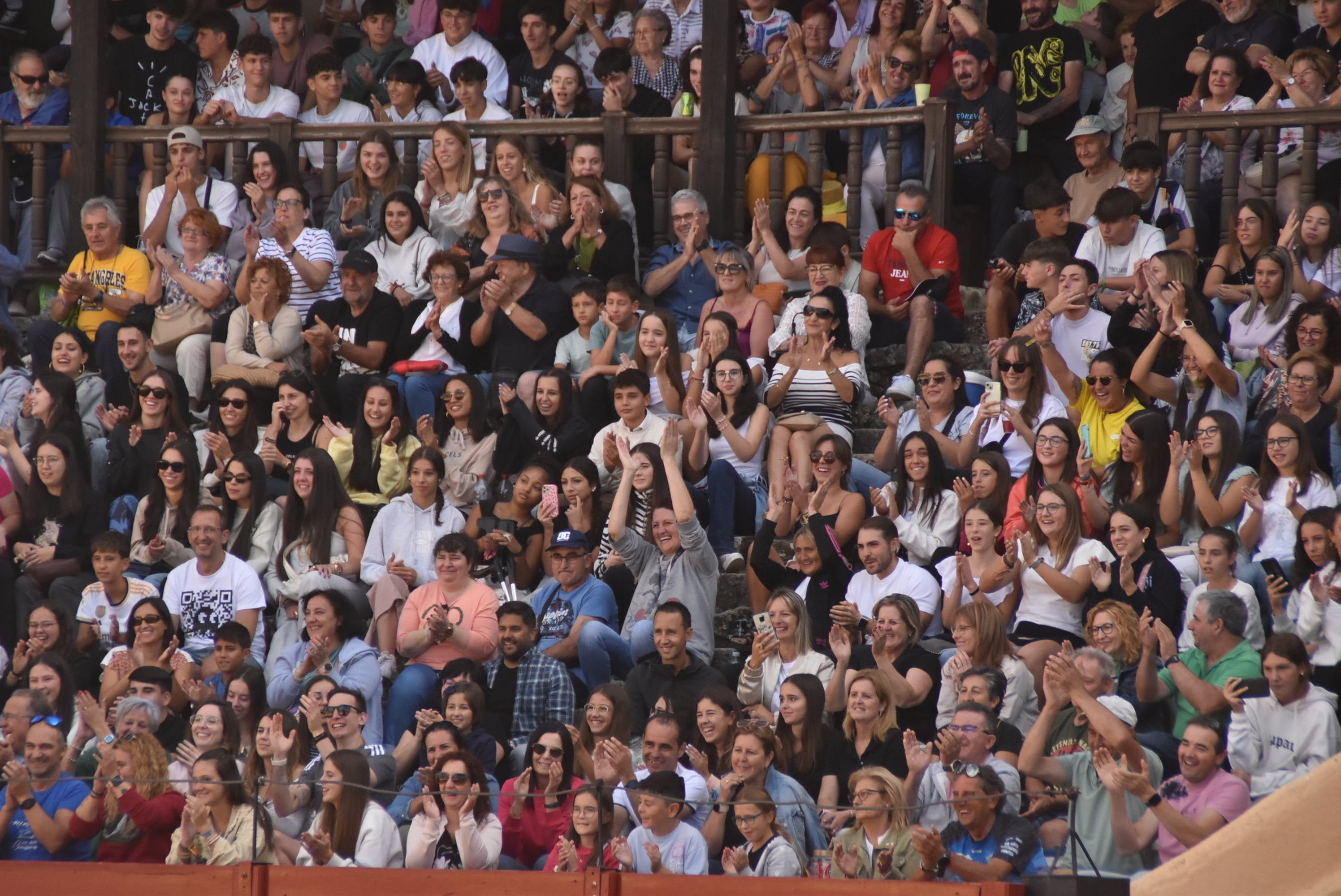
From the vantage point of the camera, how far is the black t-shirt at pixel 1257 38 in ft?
39.4

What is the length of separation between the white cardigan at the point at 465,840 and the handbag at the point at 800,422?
3.43 m

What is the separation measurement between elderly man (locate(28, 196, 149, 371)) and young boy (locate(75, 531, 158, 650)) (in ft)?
6.20

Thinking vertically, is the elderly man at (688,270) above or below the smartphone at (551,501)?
above

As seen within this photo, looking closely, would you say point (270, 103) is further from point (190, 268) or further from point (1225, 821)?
point (1225, 821)

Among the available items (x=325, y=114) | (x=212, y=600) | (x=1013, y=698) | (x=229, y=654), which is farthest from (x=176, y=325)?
(x=1013, y=698)

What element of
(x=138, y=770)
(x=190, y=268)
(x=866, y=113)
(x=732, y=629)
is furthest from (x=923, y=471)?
(x=190, y=268)

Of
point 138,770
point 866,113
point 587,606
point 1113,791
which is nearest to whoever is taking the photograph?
point 1113,791

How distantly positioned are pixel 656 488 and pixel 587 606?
752 mm

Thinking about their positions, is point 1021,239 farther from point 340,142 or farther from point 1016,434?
point 340,142

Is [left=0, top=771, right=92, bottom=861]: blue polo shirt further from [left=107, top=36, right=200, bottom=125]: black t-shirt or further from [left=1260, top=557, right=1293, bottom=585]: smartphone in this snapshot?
[left=107, top=36, right=200, bottom=125]: black t-shirt

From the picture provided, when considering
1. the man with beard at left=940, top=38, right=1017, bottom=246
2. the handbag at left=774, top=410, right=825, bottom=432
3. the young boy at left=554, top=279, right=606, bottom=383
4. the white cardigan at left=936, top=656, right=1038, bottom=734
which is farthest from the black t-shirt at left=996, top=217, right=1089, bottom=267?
the white cardigan at left=936, top=656, right=1038, bottom=734

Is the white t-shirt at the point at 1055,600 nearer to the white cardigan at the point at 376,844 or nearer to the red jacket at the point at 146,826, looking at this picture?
the white cardigan at the point at 376,844

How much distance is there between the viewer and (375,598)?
392 inches

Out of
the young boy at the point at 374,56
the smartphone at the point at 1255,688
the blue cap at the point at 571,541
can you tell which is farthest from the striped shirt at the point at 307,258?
the smartphone at the point at 1255,688
